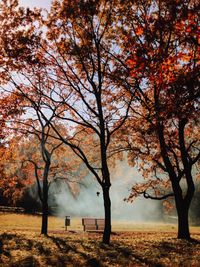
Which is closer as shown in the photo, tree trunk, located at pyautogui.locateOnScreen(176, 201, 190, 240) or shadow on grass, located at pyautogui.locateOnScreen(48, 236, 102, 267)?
shadow on grass, located at pyautogui.locateOnScreen(48, 236, 102, 267)

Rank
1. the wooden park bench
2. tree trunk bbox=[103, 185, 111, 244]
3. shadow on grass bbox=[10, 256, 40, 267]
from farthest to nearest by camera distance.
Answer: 1. the wooden park bench
2. tree trunk bbox=[103, 185, 111, 244]
3. shadow on grass bbox=[10, 256, 40, 267]

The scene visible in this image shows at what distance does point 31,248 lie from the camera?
13062mm

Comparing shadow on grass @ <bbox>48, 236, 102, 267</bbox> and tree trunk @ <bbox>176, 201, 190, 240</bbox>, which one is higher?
tree trunk @ <bbox>176, 201, 190, 240</bbox>

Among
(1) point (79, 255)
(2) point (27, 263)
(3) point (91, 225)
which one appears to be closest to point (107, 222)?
(1) point (79, 255)

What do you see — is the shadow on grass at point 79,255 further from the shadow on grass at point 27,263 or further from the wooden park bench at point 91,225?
the wooden park bench at point 91,225

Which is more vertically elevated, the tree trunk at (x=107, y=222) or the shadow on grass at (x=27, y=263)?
the tree trunk at (x=107, y=222)

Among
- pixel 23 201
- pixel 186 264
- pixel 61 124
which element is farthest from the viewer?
pixel 23 201

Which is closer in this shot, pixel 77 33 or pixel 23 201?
pixel 77 33

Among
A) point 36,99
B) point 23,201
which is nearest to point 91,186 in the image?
point 23,201

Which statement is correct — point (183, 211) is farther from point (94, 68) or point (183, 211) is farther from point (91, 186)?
point (91, 186)

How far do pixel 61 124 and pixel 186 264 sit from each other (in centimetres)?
1949

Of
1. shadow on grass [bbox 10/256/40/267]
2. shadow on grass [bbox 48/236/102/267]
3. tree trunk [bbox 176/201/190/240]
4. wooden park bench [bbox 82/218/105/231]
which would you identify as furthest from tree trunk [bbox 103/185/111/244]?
wooden park bench [bbox 82/218/105/231]

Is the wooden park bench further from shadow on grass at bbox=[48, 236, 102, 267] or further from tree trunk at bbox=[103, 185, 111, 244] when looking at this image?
shadow on grass at bbox=[48, 236, 102, 267]

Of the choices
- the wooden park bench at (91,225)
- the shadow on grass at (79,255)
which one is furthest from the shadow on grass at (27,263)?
the wooden park bench at (91,225)
